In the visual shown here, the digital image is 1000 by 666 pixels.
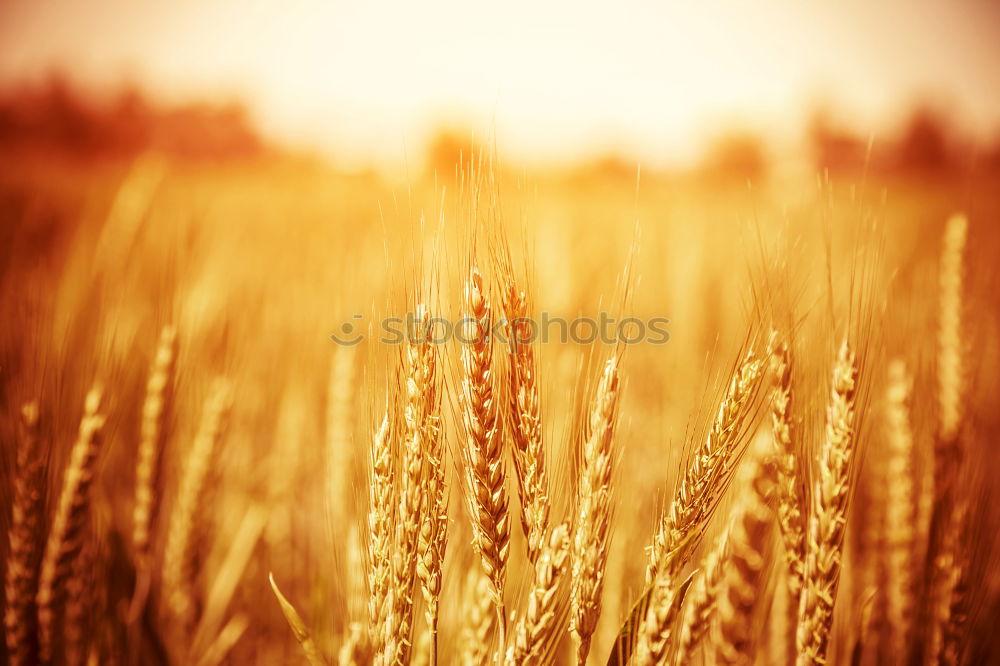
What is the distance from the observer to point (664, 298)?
110 inches

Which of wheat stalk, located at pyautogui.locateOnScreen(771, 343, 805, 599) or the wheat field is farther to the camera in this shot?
wheat stalk, located at pyautogui.locateOnScreen(771, 343, 805, 599)

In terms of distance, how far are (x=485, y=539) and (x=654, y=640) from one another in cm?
27

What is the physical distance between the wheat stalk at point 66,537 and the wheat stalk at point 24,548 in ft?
0.06

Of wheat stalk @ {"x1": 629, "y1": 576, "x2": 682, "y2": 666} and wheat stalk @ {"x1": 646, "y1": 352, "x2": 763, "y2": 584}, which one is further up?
wheat stalk @ {"x1": 646, "y1": 352, "x2": 763, "y2": 584}

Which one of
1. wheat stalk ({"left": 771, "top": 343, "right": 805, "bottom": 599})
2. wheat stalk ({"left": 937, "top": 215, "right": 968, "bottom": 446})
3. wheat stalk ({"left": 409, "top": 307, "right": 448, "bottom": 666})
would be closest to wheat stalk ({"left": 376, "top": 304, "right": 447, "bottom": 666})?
wheat stalk ({"left": 409, "top": 307, "right": 448, "bottom": 666})

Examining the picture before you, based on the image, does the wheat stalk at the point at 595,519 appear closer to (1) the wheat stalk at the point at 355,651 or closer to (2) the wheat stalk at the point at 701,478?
(2) the wheat stalk at the point at 701,478

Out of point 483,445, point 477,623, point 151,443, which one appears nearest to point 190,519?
point 151,443

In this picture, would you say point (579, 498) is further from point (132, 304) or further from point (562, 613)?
point (132, 304)

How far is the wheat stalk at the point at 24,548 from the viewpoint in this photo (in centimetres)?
83

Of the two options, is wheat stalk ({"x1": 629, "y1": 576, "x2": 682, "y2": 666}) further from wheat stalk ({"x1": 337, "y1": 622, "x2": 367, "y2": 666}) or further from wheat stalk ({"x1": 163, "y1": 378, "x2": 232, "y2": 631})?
wheat stalk ({"x1": 163, "y1": 378, "x2": 232, "y2": 631})

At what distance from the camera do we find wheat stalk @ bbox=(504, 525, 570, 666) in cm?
60

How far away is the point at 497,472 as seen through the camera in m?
0.63

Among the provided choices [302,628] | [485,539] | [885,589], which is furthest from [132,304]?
[885,589]

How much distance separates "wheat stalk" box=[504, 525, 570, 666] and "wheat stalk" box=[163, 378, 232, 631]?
801 millimetres
